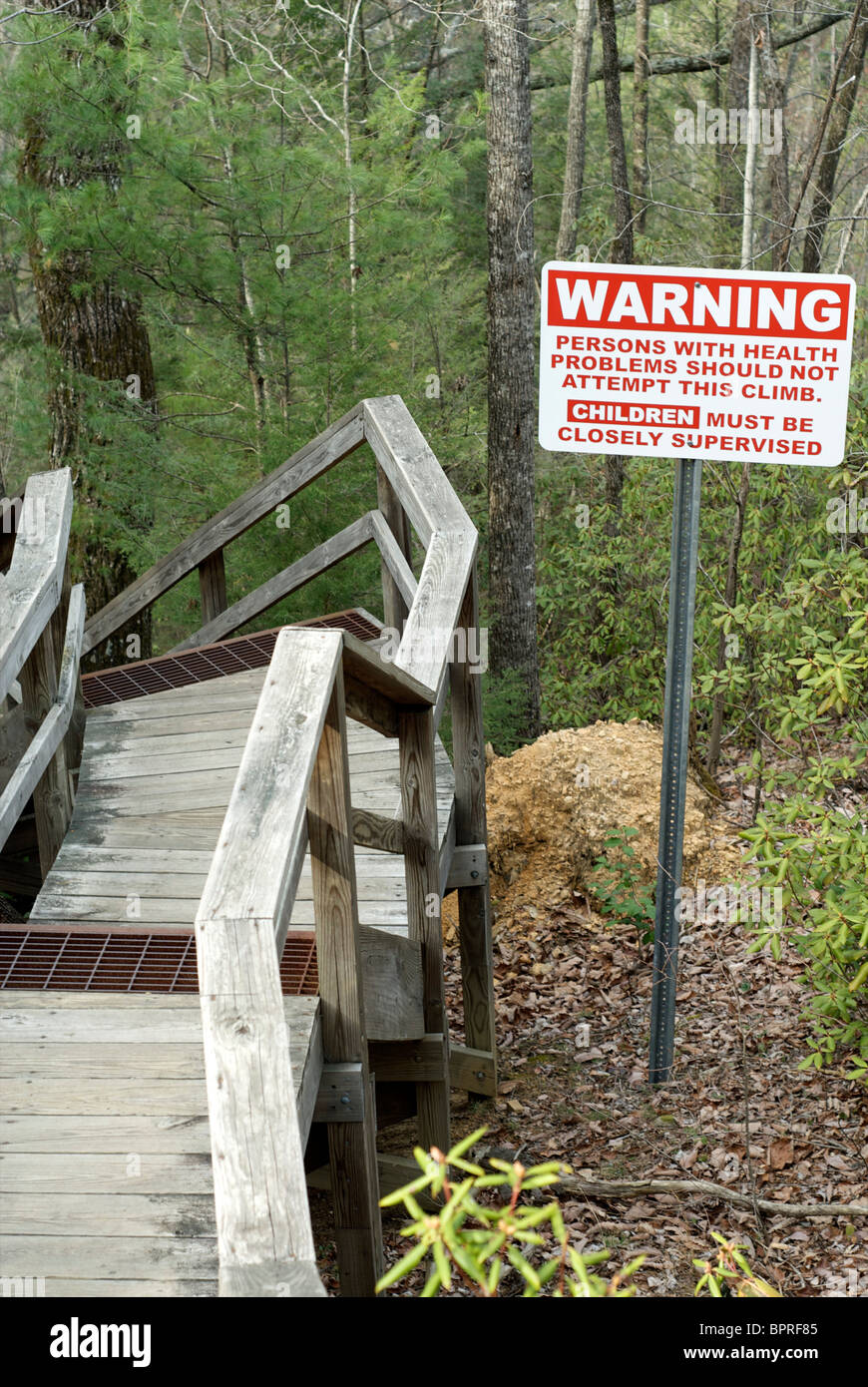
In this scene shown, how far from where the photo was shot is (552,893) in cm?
726

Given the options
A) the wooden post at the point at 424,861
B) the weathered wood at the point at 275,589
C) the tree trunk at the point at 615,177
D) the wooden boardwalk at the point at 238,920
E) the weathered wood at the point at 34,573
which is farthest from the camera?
the tree trunk at the point at 615,177

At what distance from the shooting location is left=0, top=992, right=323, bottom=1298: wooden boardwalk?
8.02ft

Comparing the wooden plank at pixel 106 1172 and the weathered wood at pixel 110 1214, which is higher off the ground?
the wooden plank at pixel 106 1172

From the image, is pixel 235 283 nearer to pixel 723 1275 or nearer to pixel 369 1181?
pixel 369 1181

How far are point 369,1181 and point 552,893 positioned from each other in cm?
416

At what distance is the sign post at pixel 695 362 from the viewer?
454 cm

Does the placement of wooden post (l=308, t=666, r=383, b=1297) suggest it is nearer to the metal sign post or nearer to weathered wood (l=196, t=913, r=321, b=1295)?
weathered wood (l=196, t=913, r=321, b=1295)

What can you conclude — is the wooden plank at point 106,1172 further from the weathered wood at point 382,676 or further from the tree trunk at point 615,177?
the tree trunk at point 615,177

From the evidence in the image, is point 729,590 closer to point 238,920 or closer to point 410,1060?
point 410,1060

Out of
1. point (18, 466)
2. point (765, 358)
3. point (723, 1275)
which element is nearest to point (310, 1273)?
point (723, 1275)

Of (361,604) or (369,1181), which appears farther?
(361,604)

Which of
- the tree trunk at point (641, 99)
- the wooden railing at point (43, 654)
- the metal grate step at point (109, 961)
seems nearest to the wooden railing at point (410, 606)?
the metal grate step at point (109, 961)

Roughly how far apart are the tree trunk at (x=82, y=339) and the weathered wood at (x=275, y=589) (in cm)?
175

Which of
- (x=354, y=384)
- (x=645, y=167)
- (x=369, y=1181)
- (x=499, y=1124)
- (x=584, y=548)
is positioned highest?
(x=645, y=167)
